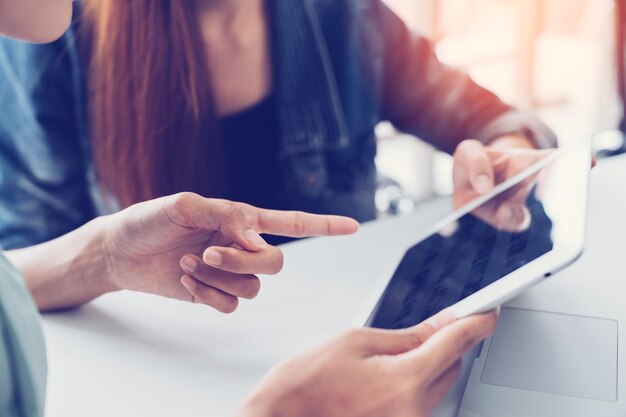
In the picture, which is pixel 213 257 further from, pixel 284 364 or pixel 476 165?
pixel 476 165

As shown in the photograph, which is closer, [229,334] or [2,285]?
[2,285]

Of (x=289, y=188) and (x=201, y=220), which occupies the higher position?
(x=201, y=220)

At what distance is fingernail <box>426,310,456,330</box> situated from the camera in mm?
476

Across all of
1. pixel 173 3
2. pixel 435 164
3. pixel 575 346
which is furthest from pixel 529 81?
pixel 575 346

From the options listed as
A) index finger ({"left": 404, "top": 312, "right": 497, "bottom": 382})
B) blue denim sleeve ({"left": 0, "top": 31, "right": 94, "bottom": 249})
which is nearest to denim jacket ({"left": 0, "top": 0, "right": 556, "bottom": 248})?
blue denim sleeve ({"left": 0, "top": 31, "right": 94, "bottom": 249})

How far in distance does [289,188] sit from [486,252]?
53 cm

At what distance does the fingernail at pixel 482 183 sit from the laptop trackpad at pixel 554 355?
158 mm

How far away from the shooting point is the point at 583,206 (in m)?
0.53

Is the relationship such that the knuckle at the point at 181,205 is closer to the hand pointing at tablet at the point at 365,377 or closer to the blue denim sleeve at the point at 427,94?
the hand pointing at tablet at the point at 365,377

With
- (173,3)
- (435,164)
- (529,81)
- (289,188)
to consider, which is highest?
(173,3)

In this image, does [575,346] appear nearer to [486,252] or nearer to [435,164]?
[486,252]

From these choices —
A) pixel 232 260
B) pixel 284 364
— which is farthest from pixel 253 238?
pixel 284 364

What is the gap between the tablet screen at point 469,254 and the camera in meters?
0.50

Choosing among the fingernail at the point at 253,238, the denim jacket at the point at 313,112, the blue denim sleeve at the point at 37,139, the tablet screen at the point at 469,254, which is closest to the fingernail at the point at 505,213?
the tablet screen at the point at 469,254
